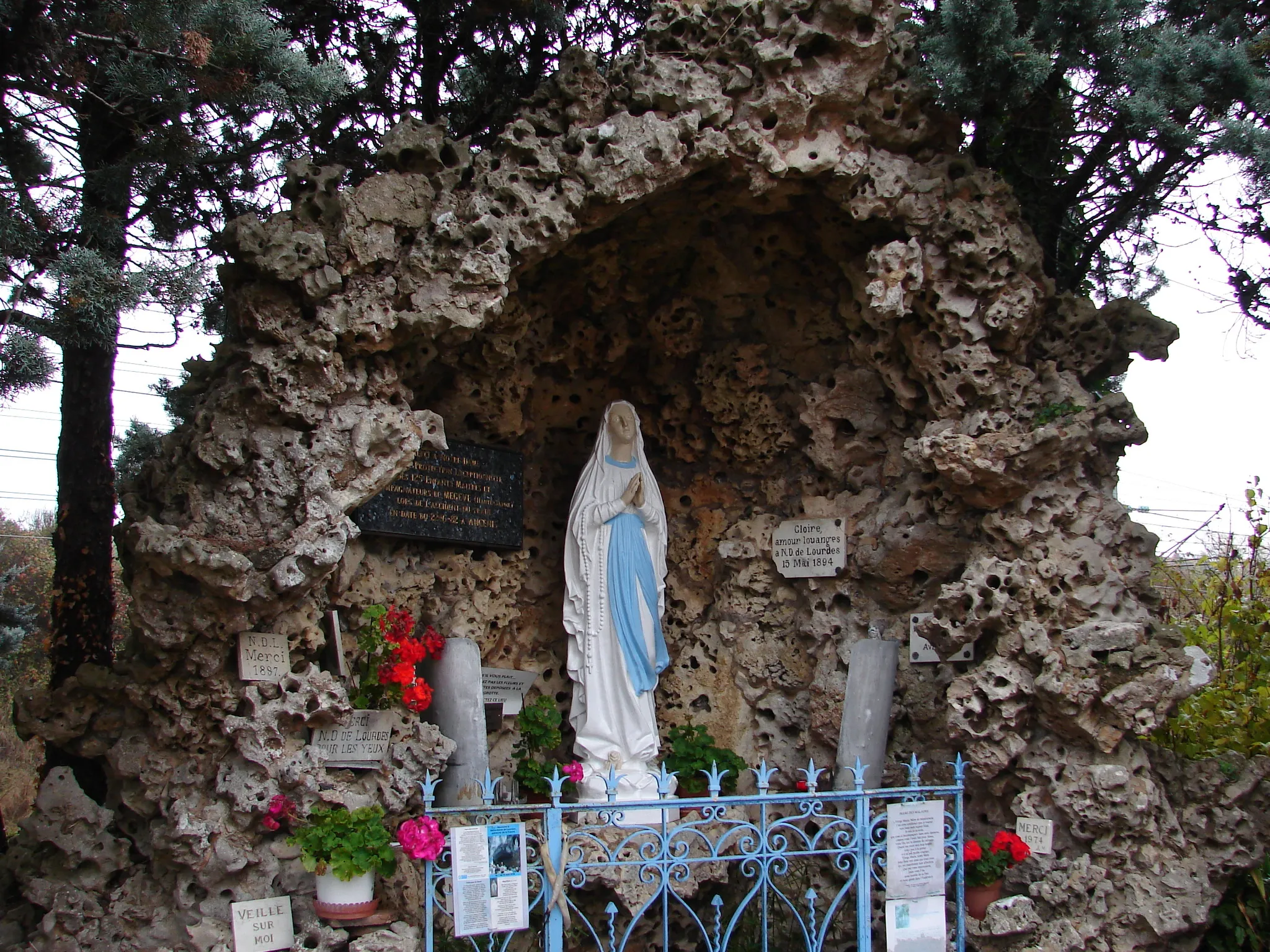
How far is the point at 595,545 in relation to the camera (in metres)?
7.29

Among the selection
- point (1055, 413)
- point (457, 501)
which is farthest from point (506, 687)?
point (1055, 413)

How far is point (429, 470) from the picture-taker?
7.00 m

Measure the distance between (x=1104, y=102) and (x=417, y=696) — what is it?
5632 mm

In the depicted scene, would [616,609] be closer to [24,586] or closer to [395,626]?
[395,626]

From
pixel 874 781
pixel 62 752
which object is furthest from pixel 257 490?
pixel 874 781

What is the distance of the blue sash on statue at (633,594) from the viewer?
711 cm

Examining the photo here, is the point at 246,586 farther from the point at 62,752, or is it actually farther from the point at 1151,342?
the point at 1151,342

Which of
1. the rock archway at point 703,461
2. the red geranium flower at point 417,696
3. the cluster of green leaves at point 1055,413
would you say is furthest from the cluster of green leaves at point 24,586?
the cluster of green leaves at point 1055,413

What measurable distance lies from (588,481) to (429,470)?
3.67ft

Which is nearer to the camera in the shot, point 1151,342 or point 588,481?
point 1151,342

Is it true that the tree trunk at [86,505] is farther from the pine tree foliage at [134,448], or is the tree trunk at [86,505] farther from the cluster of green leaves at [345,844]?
the cluster of green leaves at [345,844]

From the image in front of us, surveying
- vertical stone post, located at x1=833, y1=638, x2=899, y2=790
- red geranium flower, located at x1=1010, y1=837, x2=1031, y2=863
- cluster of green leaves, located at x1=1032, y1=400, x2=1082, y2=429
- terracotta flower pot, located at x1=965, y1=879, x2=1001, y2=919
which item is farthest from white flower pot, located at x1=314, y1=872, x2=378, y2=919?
cluster of green leaves, located at x1=1032, y1=400, x2=1082, y2=429

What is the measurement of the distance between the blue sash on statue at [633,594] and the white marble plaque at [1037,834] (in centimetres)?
241

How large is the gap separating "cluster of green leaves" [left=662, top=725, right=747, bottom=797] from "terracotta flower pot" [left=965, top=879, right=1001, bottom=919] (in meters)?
1.73
